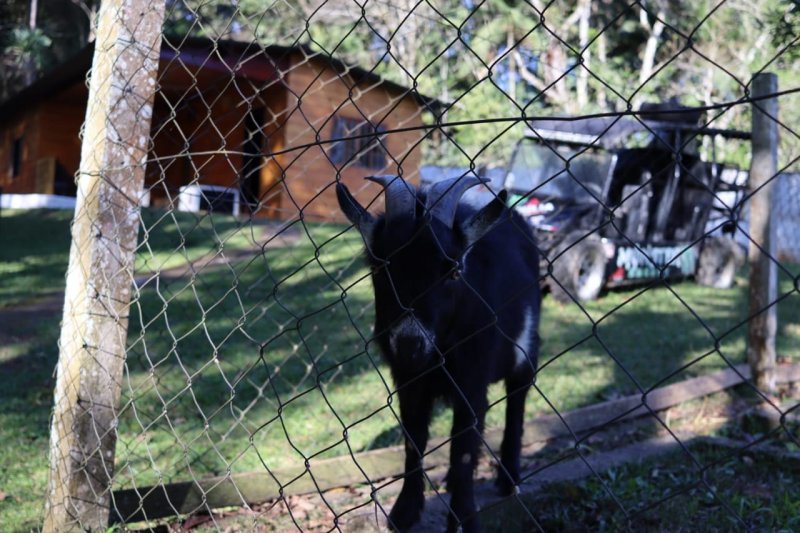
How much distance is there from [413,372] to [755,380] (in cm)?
388

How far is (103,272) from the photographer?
3.02 m

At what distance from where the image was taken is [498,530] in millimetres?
3354

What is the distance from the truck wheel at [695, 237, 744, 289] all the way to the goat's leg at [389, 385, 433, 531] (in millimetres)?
9208

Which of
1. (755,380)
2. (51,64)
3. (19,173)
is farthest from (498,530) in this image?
(51,64)

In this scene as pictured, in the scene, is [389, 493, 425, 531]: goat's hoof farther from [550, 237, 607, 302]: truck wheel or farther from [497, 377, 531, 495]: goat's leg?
[550, 237, 607, 302]: truck wheel

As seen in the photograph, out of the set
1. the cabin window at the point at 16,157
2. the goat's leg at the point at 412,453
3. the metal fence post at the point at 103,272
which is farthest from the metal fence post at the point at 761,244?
the cabin window at the point at 16,157

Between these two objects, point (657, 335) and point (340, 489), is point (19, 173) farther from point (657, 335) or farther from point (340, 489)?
point (340, 489)

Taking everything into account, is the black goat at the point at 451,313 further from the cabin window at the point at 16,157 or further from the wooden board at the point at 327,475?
the cabin window at the point at 16,157

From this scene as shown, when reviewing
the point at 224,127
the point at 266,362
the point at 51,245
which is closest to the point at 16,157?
the point at 224,127

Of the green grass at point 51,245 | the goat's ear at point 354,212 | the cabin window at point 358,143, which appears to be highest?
the cabin window at point 358,143

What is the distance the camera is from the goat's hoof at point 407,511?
338 centimetres

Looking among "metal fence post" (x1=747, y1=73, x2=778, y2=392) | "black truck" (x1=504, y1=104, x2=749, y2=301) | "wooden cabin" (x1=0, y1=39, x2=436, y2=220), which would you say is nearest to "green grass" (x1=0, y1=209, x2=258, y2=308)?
"wooden cabin" (x1=0, y1=39, x2=436, y2=220)

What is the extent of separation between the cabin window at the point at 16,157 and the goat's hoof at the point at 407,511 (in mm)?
22802

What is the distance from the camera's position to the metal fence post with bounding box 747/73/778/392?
17.9 ft
